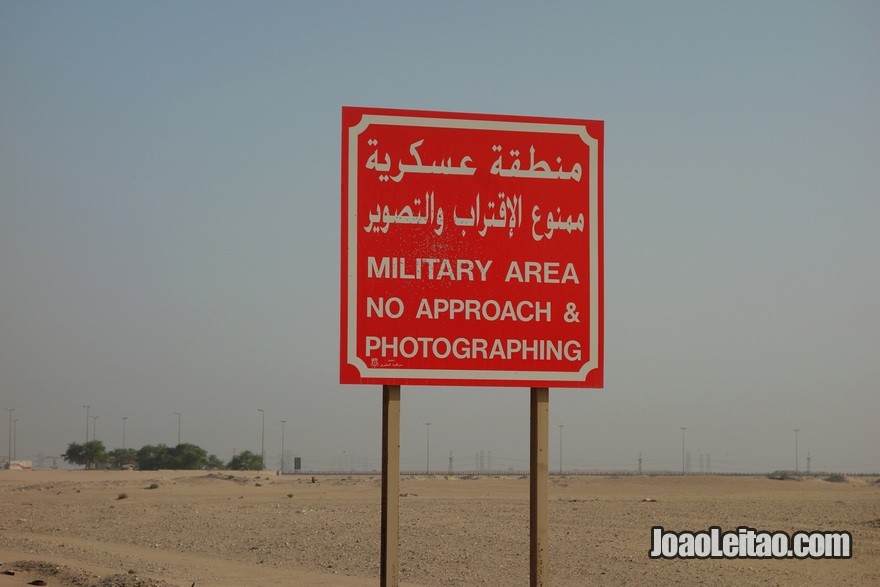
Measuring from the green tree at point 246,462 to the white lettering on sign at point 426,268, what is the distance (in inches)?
5089

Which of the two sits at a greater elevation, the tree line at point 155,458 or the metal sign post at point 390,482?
the metal sign post at point 390,482

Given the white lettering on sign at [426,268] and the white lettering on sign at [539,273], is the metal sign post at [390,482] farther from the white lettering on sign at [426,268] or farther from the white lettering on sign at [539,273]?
the white lettering on sign at [539,273]

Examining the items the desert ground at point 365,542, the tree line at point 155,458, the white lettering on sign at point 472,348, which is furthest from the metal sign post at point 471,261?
the tree line at point 155,458

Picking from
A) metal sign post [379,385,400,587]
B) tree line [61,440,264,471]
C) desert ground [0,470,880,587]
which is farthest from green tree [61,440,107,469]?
metal sign post [379,385,400,587]

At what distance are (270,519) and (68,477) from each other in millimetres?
48455

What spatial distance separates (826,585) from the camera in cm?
2236

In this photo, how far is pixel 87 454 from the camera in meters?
132

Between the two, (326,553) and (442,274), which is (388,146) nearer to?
(442,274)

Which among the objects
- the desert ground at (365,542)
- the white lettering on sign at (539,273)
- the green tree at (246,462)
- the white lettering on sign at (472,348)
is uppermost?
the white lettering on sign at (539,273)

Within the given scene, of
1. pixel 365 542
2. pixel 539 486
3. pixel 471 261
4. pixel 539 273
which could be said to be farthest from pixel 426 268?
pixel 365 542

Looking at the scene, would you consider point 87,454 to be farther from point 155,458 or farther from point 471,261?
point 471,261

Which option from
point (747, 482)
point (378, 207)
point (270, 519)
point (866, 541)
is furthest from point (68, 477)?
point (378, 207)

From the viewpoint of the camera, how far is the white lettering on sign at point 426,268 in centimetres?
956

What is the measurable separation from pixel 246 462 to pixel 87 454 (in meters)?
21.7
